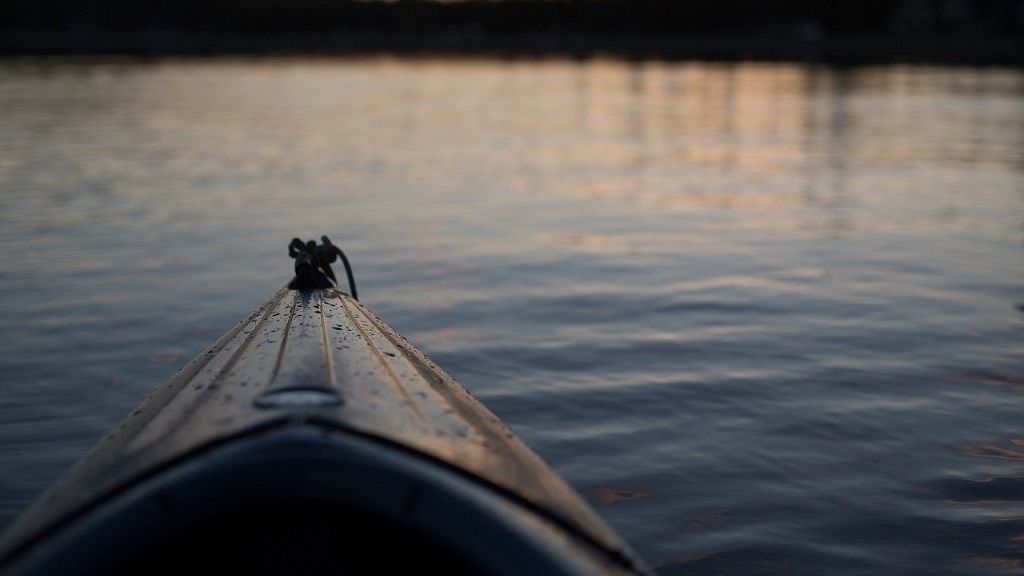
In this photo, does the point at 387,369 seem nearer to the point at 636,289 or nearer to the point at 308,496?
the point at 308,496

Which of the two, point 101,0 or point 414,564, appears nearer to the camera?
point 414,564

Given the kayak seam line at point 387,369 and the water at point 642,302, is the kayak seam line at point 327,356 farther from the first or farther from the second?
the water at point 642,302

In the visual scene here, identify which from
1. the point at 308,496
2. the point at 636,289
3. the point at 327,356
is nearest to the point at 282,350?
the point at 327,356

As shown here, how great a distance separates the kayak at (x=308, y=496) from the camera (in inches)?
106

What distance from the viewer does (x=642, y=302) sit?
10602 millimetres

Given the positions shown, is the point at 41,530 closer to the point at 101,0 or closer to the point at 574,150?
the point at 574,150

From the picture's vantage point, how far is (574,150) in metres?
26.1

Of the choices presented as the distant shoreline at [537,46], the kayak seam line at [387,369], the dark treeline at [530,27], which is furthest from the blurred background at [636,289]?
the dark treeline at [530,27]

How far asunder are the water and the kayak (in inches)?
82.3

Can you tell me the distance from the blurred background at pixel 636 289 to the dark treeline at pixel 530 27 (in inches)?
3007

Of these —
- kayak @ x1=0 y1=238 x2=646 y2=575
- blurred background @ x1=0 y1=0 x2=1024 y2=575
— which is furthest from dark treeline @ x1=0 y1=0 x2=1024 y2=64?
kayak @ x1=0 y1=238 x2=646 y2=575

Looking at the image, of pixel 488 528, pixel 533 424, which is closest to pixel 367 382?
pixel 488 528

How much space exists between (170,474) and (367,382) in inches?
39.8

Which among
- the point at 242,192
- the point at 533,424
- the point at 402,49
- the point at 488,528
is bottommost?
the point at 533,424
